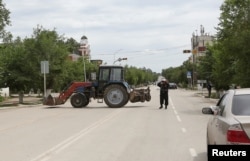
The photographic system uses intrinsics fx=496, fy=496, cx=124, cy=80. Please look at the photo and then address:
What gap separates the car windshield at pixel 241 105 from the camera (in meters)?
7.71

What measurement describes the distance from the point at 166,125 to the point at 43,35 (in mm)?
32144

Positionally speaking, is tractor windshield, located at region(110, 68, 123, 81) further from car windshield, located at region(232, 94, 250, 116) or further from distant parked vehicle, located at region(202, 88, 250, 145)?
car windshield, located at region(232, 94, 250, 116)

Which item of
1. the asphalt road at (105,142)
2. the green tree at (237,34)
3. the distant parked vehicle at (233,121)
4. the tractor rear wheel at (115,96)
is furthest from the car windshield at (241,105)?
the tractor rear wheel at (115,96)

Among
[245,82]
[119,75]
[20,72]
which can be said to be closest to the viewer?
[245,82]

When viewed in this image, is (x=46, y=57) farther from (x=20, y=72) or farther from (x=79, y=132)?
(x=79, y=132)

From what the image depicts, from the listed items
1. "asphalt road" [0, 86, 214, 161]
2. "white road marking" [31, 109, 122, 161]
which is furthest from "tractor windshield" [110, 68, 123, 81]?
"white road marking" [31, 109, 122, 161]

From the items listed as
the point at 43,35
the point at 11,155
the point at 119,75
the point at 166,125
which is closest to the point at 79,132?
the point at 166,125

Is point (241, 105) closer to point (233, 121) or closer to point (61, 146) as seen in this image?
point (233, 121)

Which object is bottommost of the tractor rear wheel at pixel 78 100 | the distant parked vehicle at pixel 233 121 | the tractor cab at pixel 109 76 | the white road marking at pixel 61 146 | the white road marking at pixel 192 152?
the white road marking at pixel 61 146

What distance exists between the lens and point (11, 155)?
11.5 meters

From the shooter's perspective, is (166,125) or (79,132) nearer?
(79,132)

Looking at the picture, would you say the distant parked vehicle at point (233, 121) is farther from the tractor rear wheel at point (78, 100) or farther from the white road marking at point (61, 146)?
the tractor rear wheel at point (78, 100)

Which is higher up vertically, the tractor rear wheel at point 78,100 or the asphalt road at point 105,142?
the tractor rear wheel at point 78,100

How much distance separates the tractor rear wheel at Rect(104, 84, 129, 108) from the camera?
3359 cm
